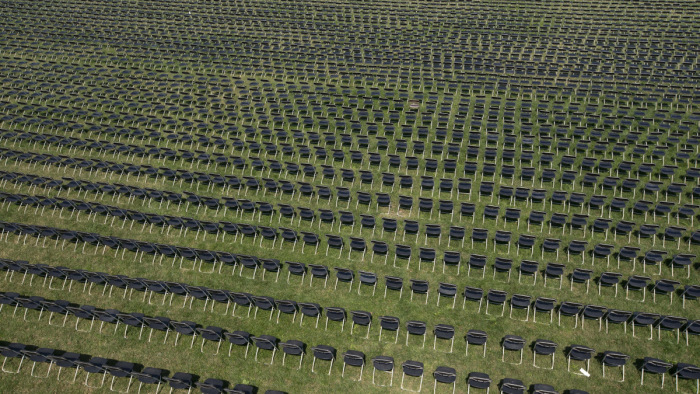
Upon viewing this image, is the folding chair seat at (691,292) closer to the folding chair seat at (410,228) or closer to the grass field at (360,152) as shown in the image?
the grass field at (360,152)

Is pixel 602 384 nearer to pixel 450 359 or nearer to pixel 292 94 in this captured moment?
pixel 450 359

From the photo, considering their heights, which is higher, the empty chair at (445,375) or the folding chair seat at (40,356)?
the empty chair at (445,375)

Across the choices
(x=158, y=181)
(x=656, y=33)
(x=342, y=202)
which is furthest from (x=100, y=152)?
(x=656, y=33)

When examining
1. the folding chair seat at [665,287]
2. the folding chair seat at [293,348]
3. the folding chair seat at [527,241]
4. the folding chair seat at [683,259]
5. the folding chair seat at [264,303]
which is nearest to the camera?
the folding chair seat at [293,348]

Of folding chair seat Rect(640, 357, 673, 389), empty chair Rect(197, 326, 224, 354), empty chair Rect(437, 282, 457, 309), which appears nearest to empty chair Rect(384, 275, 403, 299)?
empty chair Rect(437, 282, 457, 309)

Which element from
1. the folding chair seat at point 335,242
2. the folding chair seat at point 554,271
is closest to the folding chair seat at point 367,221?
the folding chair seat at point 335,242
